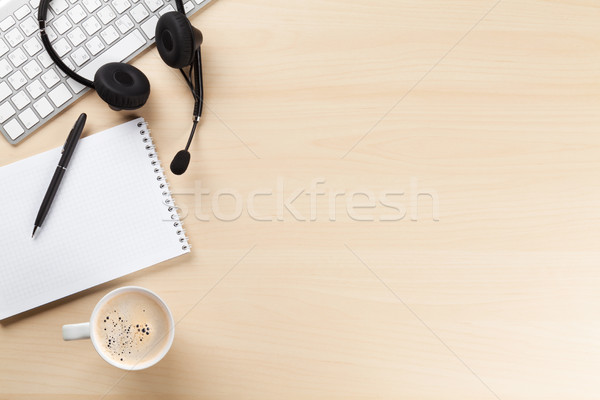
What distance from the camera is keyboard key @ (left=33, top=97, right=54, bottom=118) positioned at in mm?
637

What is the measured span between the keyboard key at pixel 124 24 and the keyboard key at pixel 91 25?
1.0 inches

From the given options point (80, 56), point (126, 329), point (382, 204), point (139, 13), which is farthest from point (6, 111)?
point (382, 204)

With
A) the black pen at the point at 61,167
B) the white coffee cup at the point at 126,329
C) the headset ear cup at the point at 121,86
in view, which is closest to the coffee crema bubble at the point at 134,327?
the white coffee cup at the point at 126,329

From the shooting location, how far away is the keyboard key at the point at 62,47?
2.08ft

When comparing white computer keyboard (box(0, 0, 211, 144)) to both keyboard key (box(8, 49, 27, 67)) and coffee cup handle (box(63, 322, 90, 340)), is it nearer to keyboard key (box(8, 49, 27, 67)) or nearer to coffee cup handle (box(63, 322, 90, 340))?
keyboard key (box(8, 49, 27, 67))

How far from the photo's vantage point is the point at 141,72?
627 millimetres

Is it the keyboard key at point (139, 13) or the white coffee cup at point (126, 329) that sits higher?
the keyboard key at point (139, 13)

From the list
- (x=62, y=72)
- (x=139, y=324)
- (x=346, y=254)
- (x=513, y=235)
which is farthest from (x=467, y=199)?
(x=62, y=72)

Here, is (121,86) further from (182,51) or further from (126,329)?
(126,329)

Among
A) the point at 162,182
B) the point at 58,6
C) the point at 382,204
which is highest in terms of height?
the point at 58,6

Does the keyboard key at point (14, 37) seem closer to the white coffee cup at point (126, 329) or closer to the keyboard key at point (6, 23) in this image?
the keyboard key at point (6, 23)

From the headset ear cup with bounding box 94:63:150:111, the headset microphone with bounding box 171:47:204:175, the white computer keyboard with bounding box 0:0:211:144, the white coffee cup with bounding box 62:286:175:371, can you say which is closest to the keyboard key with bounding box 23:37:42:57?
the white computer keyboard with bounding box 0:0:211:144

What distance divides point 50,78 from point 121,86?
0.12 m

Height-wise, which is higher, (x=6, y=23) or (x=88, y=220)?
(x=6, y=23)
